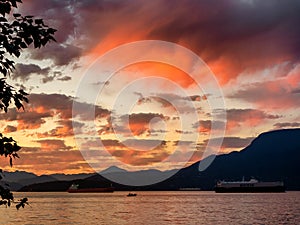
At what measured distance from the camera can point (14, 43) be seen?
9953 mm

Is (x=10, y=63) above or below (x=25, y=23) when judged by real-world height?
below

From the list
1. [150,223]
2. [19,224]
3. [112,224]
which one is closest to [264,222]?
[150,223]

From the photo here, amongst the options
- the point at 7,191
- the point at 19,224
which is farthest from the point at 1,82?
the point at 19,224

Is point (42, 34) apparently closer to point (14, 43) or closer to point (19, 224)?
point (14, 43)

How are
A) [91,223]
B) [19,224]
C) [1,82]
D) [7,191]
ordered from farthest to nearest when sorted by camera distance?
[91,223] → [19,224] → [7,191] → [1,82]

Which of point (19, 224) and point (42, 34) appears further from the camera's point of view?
point (19, 224)

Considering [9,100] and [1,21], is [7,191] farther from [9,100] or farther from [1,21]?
[1,21]

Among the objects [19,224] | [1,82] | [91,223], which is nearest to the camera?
[1,82]

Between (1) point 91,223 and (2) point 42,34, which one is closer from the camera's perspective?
(2) point 42,34

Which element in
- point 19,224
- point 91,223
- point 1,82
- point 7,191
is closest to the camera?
point 1,82

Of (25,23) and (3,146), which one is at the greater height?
(25,23)

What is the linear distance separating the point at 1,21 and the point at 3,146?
245 cm

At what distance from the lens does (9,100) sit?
10.0 m

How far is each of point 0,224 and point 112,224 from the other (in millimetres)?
23489
